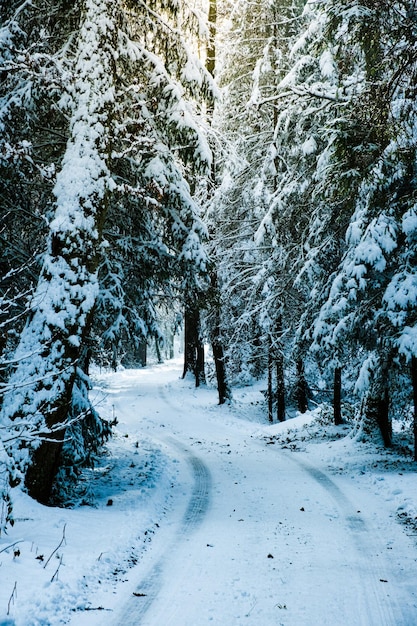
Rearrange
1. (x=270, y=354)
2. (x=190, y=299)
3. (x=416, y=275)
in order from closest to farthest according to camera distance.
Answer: (x=416, y=275), (x=190, y=299), (x=270, y=354)

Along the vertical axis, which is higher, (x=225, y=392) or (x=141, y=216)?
(x=141, y=216)

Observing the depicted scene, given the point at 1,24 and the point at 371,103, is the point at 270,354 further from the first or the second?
the point at 1,24

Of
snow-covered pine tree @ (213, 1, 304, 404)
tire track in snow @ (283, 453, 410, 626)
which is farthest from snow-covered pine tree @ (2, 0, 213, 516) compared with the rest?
snow-covered pine tree @ (213, 1, 304, 404)

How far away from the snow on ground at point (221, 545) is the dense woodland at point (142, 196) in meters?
1.01

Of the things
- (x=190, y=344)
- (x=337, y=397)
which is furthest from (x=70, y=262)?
(x=190, y=344)

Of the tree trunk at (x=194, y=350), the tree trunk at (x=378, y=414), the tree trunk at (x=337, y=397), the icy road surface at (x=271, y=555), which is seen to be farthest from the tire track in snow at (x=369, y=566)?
the tree trunk at (x=194, y=350)

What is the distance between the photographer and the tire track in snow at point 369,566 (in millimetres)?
4387

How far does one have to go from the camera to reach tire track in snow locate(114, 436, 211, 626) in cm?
453

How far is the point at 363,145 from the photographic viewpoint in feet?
30.9

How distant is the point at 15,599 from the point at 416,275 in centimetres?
814

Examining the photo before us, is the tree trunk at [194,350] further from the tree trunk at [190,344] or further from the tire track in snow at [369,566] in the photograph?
the tire track in snow at [369,566]

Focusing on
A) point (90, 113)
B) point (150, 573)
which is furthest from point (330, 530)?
point (90, 113)

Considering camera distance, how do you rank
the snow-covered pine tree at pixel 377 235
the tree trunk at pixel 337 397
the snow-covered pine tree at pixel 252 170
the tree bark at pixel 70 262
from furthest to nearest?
the snow-covered pine tree at pixel 252 170
the tree trunk at pixel 337 397
the snow-covered pine tree at pixel 377 235
the tree bark at pixel 70 262

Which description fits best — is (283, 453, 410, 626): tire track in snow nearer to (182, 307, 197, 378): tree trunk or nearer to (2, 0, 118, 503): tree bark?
(2, 0, 118, 503): tree bark
